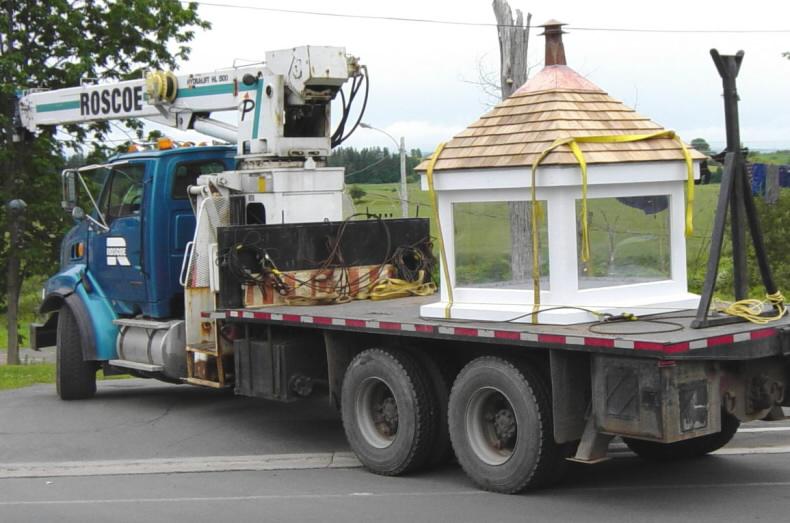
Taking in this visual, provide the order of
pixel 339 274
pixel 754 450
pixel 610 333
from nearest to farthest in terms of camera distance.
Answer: pixel 610 333 < pixel 754 450 < pixel 339 274

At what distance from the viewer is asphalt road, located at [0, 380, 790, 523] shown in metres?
8.36

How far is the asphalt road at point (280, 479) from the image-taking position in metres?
8.36

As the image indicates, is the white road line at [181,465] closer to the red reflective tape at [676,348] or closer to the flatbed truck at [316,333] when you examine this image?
the flatbed truck at [316,333]

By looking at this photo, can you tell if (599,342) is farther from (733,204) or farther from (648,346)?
(733,204)

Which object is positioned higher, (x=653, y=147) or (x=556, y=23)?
(x=556, y=23)

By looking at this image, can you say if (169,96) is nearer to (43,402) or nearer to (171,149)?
(171,149)

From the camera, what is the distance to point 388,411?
9.94m

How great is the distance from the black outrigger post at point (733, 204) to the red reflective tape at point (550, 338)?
3.18 feet

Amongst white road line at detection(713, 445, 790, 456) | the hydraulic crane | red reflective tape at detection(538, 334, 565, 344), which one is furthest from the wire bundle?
red reflective tape at detection(538, 334, 565, 344)

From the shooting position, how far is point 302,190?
12375 mm

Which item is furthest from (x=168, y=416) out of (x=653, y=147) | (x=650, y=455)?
(x=653, y=147)

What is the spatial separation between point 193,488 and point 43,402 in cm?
494

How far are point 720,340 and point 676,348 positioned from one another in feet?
1.46

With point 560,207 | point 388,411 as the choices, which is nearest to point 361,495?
point 388,411
